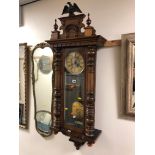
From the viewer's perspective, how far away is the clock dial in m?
1.70

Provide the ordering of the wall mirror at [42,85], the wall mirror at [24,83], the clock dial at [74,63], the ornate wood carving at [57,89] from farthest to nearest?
the wall mirror at [24,83]
the wall mirror at [42,85]
the ornate wood carving at [57,89]
the clock dial at [74,63]

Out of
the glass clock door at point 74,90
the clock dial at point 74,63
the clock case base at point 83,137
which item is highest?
the clock dial at point 74,63

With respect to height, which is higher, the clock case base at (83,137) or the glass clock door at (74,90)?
the glass clock door at (74,90)

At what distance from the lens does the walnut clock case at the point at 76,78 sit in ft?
5.29

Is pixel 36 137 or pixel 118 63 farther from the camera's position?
pixel 36 137

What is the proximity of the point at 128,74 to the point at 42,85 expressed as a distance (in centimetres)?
111

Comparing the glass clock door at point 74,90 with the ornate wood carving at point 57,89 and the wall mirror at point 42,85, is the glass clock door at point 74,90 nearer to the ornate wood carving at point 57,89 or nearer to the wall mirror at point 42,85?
the ornate wood carving at point 57,89

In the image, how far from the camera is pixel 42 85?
227cm

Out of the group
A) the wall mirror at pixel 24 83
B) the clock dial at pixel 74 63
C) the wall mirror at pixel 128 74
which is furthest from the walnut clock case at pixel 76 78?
the wall mirror at pixel 24 83

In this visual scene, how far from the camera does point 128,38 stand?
1.57 meters

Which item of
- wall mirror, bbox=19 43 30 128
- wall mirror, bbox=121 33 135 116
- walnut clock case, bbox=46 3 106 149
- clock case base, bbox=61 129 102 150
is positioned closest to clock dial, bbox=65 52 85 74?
walnut clock case, bbox=46 3 106 149
